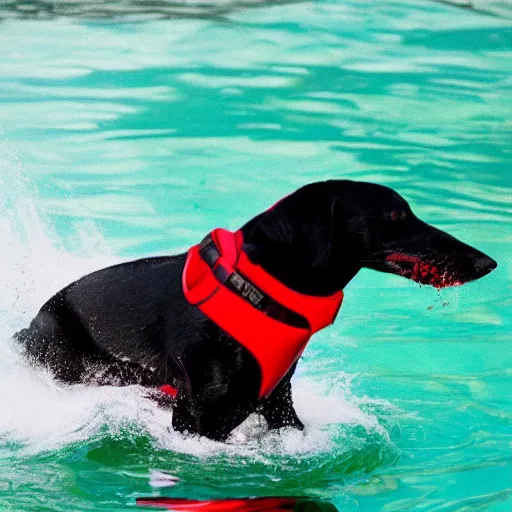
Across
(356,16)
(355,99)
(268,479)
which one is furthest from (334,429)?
(356,16)

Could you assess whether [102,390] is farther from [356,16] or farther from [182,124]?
[356,16]

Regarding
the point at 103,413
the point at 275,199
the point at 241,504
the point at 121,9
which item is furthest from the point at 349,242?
the point at 121,9

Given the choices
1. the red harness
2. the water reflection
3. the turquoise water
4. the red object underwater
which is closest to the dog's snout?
the red harness

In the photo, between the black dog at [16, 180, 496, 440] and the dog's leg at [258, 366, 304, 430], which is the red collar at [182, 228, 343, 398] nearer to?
the black dog at [16, 180, 496, 440]

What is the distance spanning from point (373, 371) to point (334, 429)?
2.79 ft

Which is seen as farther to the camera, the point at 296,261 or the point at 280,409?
the point at 280,409

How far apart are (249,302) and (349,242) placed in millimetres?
378

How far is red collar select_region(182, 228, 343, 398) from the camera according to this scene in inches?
151

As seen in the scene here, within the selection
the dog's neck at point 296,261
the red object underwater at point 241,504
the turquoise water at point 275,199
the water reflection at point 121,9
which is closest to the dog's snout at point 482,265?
the dog's neck at point 296,261

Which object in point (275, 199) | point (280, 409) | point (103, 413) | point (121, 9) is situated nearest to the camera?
point (280, 409)

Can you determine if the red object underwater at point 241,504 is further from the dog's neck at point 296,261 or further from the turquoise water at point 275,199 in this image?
the dog's neck at point 296,261

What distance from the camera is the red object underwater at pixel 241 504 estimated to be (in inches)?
147

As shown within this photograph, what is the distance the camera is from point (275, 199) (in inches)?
308

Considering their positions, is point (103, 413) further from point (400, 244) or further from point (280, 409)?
point (400, 244)
